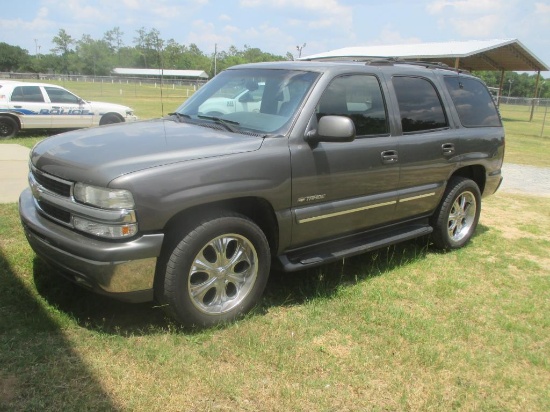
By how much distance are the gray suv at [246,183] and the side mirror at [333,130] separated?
0.01m

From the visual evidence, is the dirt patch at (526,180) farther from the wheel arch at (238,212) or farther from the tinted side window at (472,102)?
the wheel arch at (238,212)

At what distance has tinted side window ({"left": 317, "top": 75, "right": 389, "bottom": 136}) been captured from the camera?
3986 mm

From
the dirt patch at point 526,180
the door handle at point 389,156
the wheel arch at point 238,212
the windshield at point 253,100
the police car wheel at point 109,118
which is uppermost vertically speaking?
the windshield at point 253,100

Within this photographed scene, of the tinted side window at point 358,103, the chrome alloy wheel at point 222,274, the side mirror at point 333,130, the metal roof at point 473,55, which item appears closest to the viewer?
the chrome alloy wheel at point 222,274

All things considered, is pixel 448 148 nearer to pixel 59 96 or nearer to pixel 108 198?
pixel 108 198

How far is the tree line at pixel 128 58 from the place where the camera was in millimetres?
30903

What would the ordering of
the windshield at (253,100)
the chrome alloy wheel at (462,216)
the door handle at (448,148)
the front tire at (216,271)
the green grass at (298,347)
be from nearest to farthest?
the green grass at (298,347) < the front tire at (216,271) < the windshield at (253,100) < the door handle at (448,148) < the chrome alloy wheel at (462,216)

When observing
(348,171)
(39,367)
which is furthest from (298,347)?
(39,367)

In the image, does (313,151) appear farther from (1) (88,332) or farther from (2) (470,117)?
(2) (470,117)

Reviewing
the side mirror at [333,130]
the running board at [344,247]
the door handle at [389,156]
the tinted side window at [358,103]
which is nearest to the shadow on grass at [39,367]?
the running board at [344,247]

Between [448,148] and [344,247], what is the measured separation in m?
1.66

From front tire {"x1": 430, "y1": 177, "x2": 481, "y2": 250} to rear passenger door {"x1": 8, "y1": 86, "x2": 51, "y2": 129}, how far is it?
11622 mm

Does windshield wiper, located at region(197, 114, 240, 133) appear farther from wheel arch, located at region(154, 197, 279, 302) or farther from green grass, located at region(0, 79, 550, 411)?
green grass, located at region(0, 79, 550, 411)

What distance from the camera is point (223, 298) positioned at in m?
3.54
